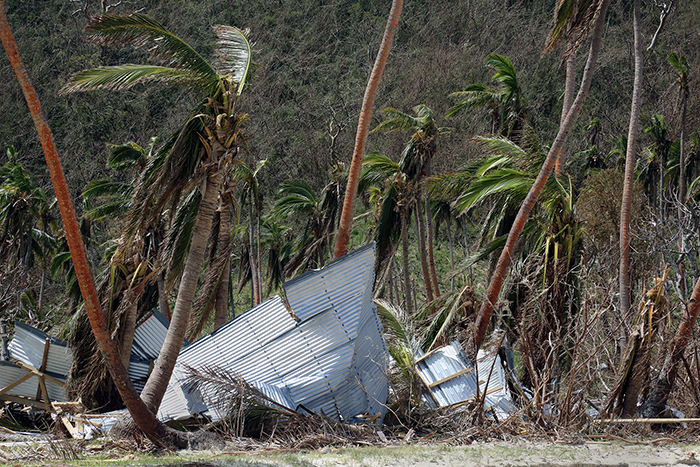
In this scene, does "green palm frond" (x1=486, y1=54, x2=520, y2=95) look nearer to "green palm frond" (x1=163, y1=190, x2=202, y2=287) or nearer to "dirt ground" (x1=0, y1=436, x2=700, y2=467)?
"green palm frond" (x1=163, y1=190, x2=202, y2=287)

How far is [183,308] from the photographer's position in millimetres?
8727

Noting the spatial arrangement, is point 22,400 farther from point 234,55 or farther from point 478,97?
point 478,97

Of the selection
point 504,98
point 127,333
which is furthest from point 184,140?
point 504,98

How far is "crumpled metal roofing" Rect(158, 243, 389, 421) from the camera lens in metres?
9.21

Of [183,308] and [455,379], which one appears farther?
[455,379]

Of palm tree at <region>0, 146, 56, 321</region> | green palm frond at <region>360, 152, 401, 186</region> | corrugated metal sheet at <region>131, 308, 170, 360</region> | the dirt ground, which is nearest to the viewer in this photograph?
the dirt ground

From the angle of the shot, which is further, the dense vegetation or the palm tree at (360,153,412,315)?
the palm tree at (360,153,412,315)

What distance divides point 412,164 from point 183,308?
1110 cm

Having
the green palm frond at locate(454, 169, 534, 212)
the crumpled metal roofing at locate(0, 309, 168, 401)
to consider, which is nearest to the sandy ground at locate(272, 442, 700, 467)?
the green palm frond at locate(454, 169, 534, 212)

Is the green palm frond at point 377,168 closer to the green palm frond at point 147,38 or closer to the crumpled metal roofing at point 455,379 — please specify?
the crumpled metal roofing at point 455,379

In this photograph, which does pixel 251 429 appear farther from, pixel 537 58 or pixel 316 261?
pixel 537 58

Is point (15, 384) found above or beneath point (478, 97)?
beneath

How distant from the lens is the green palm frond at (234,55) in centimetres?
929

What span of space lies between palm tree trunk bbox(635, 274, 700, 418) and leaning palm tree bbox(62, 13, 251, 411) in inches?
287
